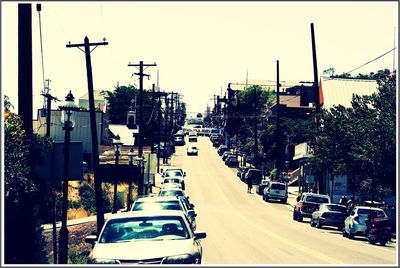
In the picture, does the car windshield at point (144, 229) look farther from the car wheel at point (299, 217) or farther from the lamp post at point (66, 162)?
the car wheel at point (299, 217)

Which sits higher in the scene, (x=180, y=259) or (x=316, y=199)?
(x=180, y=259)

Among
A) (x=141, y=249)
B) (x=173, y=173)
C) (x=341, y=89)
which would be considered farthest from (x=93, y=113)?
(x=341, y=89)

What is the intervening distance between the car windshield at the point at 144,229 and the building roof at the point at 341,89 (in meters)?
55.9

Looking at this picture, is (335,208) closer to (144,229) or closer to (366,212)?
(366,212)

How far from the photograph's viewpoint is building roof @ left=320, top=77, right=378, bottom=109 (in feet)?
226

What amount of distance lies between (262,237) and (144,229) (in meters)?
17.2

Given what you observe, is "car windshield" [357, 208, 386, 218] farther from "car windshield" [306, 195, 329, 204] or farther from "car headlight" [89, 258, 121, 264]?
"car headlight" [89, 258, 121, 264]

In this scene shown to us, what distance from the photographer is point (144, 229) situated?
1354cm

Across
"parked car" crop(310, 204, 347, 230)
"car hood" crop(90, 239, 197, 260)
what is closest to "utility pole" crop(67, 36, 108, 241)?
"parked car" crop(310, 204, 347, 230)

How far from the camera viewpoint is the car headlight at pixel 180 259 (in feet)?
38.2

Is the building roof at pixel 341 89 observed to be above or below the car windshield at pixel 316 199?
above

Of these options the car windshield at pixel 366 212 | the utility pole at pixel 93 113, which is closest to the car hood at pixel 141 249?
the utility pole at pixel 93 113

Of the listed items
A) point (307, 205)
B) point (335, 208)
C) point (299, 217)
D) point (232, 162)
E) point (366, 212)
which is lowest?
point (232, 162)

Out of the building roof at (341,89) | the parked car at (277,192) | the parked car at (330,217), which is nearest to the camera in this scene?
the parked car at (330,217)
